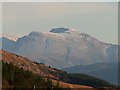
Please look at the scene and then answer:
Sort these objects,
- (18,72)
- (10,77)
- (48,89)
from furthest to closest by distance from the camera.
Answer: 1. (18,72)
2. (10,77)
3. (48,89)

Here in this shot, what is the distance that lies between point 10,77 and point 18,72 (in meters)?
20.2

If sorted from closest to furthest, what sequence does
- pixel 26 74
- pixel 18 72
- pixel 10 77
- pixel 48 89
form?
pixel 48 89 < pixel 10 77 < pixel 18 72 < pixel 26 74

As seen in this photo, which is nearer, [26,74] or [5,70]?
[5,70]

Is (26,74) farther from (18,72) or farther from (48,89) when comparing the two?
(48,89)

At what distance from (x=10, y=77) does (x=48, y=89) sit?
14.9 m

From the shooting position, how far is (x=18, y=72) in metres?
122

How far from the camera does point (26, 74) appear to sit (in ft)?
443

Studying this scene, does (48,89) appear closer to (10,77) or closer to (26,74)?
(10,77)

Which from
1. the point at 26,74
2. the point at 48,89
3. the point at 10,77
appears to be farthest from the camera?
the point at 26,74

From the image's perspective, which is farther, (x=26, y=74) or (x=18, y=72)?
(x=26, y=74)

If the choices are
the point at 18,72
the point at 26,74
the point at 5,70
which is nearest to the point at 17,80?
the point at 5,70

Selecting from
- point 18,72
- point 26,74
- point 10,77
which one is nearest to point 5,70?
point 10,77

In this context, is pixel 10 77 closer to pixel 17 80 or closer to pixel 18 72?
pixel 17 80

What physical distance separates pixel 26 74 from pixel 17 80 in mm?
28817
